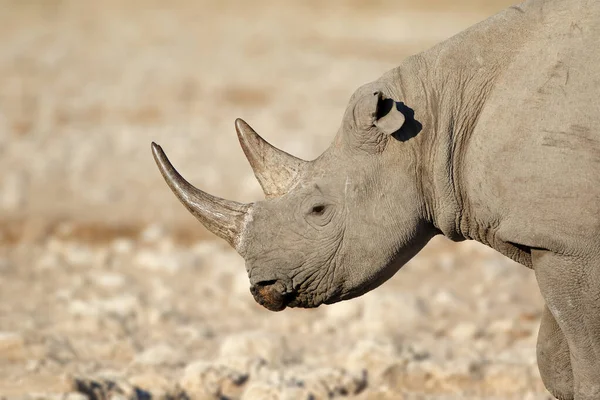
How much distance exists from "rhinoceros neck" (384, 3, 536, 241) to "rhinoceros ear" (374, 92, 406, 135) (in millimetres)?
170

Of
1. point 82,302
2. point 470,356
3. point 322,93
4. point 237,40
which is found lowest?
point 470,356

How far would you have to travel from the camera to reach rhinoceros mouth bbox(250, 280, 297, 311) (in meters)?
5.17

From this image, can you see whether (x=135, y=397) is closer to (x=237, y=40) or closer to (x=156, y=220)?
(x=156, y=220)

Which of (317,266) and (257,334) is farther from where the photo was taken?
(257,334)

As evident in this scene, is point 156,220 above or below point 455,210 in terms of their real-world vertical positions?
above

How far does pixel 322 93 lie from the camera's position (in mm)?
16938

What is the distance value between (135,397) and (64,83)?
479 inches

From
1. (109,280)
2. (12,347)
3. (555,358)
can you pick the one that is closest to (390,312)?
(109,280)

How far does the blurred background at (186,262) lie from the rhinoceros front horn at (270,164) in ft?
4.79

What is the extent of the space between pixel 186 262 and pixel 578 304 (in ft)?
18.3

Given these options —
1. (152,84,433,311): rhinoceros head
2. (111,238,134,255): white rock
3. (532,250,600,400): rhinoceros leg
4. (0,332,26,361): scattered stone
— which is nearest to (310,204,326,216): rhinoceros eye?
(152,84,433,311): rhinoceros head

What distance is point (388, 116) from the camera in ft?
16.3

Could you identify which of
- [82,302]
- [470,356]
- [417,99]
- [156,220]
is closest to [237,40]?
[156,220]

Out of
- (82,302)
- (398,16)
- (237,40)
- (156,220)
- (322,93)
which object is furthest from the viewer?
(398,16)
